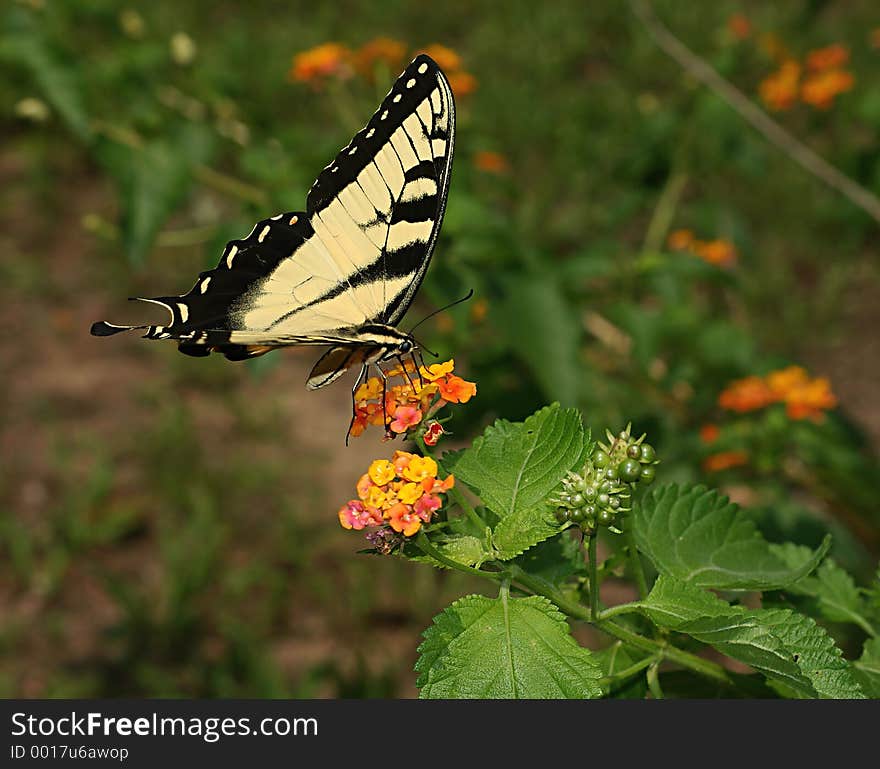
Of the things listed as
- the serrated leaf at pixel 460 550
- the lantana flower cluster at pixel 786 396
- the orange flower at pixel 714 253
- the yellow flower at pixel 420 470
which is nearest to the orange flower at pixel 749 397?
the lantana flower cluster at pixel 786 396

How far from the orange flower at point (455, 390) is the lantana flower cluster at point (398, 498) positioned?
14cm

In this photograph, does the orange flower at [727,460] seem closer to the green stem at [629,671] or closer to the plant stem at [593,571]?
the green stem at [629,671]

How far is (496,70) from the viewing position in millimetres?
6461

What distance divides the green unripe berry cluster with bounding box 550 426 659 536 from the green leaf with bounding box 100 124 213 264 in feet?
5.83

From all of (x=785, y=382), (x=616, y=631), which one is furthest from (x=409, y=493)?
(x=785, y=382)

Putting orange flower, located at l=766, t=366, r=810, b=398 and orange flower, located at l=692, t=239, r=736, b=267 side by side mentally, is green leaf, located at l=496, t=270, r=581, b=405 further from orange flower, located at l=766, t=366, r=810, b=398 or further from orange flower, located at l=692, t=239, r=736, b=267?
orange flower, located at l=692, t=239, r=736, b=267

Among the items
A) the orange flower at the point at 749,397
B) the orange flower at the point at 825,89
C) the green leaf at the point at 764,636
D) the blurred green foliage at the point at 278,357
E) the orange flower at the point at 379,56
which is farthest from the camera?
the orange flower at the point at 825,89

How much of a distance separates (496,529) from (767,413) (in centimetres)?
189

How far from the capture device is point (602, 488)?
3.96 ft

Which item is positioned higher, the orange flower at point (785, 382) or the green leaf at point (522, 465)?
the orange flower at point (785, 382)

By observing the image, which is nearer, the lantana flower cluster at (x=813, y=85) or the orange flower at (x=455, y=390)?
the orange flower at (x=455, y=390)

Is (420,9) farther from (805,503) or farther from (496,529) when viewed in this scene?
(496,529)

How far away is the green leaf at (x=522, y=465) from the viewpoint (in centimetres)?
125

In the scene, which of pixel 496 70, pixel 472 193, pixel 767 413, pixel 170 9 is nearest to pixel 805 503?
pixel 767 413
